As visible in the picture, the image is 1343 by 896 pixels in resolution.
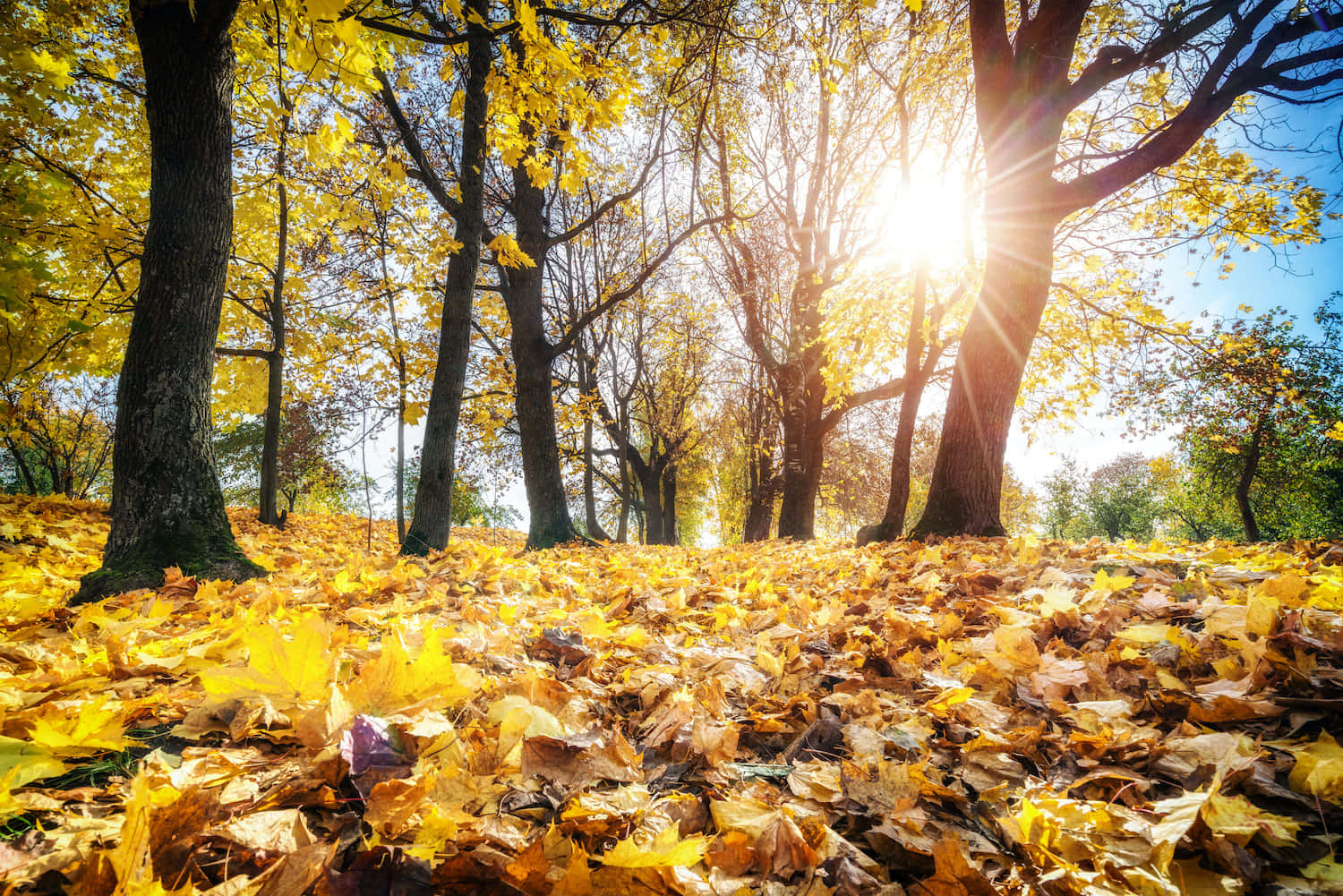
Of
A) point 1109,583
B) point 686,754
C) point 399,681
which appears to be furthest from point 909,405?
point 399,681

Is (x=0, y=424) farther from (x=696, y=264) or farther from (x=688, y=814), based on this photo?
(x=696, y=264)

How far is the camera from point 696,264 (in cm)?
1291

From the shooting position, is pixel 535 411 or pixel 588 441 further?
pixel 588 441

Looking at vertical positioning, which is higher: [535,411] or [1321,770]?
[535,411]

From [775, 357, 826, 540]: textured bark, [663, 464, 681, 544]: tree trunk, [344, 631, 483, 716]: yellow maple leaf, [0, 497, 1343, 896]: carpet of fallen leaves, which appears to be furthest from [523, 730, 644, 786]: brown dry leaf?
[663, 464, 681, 544]: tree trunk

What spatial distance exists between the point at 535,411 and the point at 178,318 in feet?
15.2

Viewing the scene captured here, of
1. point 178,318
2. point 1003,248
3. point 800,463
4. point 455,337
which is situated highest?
point 1003,248

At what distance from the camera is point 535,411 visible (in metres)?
7.54

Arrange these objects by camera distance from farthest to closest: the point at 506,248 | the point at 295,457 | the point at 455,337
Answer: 1. the point at 295,457
2. the point at 506,248
3. the point at 455,337

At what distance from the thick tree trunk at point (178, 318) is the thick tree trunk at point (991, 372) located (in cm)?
529

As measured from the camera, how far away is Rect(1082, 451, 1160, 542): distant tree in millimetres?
38594

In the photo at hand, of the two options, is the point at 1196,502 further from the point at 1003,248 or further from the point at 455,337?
the point at 455,337

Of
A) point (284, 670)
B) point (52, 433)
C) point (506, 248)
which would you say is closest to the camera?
point (284, 670)

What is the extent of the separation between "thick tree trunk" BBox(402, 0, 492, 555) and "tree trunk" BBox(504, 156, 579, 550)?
1792mm
